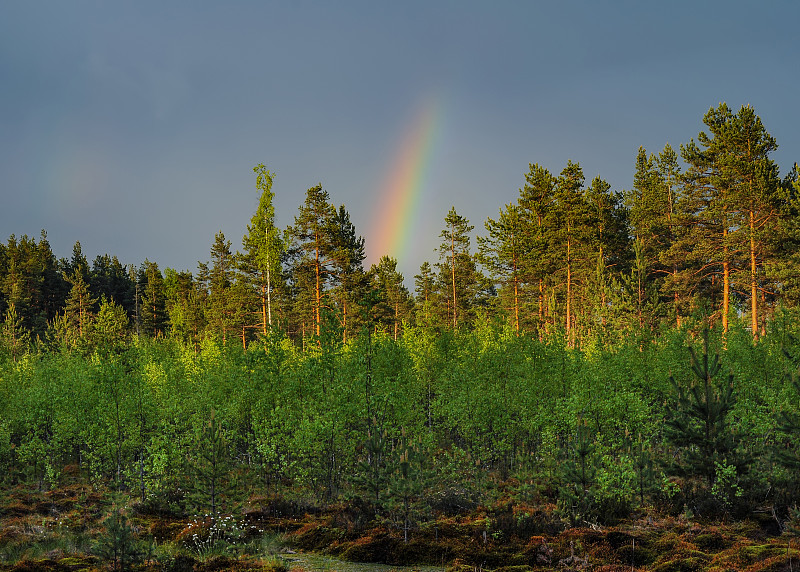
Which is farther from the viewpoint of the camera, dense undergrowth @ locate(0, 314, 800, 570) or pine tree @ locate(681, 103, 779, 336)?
pine tree @ locate(681, 103, 779, 336)

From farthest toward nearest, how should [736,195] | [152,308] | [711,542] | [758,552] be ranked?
[152,308] < [736,195] < [711,542] < [758,552]

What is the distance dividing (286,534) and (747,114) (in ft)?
144

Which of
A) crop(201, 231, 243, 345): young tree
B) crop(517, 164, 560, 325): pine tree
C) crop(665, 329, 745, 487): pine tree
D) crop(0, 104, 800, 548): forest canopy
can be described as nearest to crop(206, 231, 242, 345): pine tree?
crop(201, 231, 243, 345): young tree

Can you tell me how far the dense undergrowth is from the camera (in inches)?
534

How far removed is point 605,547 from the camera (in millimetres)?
12898

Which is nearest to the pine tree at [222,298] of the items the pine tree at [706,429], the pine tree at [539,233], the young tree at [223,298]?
the young tree at [223,298]

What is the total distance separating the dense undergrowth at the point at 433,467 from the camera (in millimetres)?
13570

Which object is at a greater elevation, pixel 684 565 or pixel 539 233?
pixel 539 233

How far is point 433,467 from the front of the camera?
19.2 meters

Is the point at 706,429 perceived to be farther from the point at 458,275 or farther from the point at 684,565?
the point at 458,275

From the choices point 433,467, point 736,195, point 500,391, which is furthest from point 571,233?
point 433,467

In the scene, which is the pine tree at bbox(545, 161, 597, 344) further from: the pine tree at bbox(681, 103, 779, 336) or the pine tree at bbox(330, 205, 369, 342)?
the pine tree at bbox(330, 205, 369, 342)

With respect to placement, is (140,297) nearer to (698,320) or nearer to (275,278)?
(275,278)

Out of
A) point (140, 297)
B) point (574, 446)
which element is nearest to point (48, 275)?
point (140, 297)
